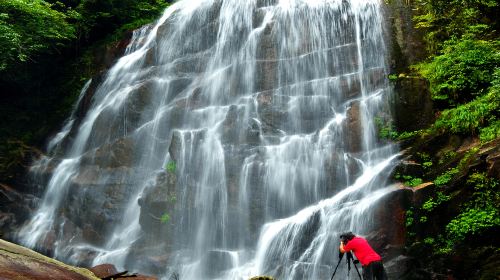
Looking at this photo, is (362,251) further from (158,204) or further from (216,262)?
(158,204)

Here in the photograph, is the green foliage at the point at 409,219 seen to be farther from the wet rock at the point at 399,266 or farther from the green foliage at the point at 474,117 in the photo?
the green foliage at the point at 474,117

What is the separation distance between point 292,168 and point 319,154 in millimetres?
808

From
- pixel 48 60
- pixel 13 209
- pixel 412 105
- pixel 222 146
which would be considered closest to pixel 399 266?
pixel 412 105

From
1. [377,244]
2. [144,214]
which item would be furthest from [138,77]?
[377,244]

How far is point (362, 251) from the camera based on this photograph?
6266 millimetres

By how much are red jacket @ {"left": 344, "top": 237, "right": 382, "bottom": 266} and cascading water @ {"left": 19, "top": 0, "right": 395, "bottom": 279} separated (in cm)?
241

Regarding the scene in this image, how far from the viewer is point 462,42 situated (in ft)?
34.2

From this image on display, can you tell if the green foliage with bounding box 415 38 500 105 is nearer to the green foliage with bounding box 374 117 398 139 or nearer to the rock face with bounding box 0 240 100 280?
the green foliage with bounding box 374 117 398 139

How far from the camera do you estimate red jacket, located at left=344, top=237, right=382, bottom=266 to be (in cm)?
615

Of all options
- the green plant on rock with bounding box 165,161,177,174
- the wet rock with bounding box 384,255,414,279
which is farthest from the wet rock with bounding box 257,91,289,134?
the wet rock with bounding box 384,255,414,279

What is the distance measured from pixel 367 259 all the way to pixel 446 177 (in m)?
3.25

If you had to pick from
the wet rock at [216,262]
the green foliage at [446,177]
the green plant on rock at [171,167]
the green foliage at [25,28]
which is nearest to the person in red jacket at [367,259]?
the green foliage at [446,177]

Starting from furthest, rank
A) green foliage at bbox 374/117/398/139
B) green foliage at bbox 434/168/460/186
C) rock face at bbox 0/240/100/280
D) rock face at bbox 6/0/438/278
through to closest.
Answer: rock face at bbox 6/0/438/278 → green foliage at bbox 374/117/398/139 → green foliage at bbox 434/168/460/186 → rock face at bbox 0/240/100/280

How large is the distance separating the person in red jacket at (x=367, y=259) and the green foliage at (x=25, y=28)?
13567 millimetres
